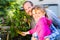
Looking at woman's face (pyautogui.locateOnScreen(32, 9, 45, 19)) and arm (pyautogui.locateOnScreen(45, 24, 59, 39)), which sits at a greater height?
woman's face (pyautogui.locateOnScreen(32, 9, 45, 19))

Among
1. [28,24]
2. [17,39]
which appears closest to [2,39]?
[17,39]

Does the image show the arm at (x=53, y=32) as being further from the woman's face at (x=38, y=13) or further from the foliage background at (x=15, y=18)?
the foliage background at (x=15, y=18)

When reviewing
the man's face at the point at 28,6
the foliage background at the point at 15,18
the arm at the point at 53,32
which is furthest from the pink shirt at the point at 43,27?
the foliage background at the point at 15,18

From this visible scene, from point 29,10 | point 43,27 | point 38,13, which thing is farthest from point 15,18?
point 43,27

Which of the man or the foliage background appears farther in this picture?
the foliage background

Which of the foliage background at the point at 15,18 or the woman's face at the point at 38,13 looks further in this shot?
the foliage background at the point at 15,18

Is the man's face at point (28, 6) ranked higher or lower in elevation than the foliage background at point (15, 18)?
higher

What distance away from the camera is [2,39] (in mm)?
3443

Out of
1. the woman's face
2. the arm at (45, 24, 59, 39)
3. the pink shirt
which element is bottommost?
the arm at (45, 24, 59, 39)

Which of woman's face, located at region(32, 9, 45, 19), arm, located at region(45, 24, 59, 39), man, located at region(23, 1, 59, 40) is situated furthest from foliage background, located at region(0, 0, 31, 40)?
arm, located at region(45, 24, 59, 39)

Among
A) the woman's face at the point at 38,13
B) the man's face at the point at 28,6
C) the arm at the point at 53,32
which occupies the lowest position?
the arm at the point at 53,32

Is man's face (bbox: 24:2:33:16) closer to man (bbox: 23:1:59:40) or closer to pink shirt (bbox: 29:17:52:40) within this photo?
man (bbox: 23:1:59:40)

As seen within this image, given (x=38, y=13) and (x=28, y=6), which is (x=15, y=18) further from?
(x=38, y=13)

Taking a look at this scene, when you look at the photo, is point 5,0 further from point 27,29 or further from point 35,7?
point 27,29
